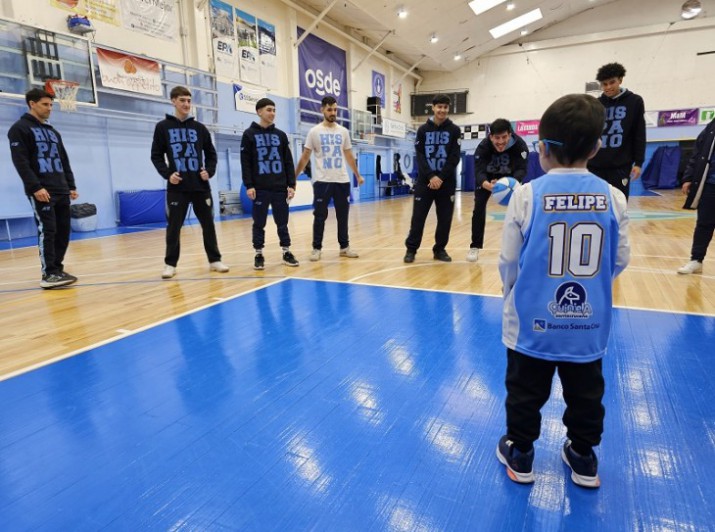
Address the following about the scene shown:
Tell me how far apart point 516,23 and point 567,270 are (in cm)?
1924

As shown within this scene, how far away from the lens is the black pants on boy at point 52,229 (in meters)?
3.93

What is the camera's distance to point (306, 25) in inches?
534

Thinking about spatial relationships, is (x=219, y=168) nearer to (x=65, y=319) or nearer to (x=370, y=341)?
(x=65, y=319)

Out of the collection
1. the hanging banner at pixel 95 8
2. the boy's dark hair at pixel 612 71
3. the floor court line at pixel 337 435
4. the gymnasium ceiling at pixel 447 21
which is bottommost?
the floor court line at pixel 337 435

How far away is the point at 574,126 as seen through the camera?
1215 mm

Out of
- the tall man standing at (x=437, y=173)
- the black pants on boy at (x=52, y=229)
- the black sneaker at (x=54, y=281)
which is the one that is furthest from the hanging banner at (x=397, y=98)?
the black sneaker at (x=54, y=281)

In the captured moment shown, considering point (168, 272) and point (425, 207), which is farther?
point (425, 207)

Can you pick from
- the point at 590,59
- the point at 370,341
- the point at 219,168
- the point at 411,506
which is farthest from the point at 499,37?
the point at 411,506

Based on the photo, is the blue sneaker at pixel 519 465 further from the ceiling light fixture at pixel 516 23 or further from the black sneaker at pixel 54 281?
the ceiling light fixture at pixel 516 23

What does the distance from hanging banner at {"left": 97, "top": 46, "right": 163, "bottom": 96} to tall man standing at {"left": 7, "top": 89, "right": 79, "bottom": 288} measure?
4.88 m

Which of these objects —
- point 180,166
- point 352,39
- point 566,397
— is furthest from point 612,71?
point 352,39

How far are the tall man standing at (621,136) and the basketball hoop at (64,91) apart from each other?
7929 mm

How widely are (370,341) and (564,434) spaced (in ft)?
3.72

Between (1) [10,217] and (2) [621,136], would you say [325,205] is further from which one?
(1) [10,217]
